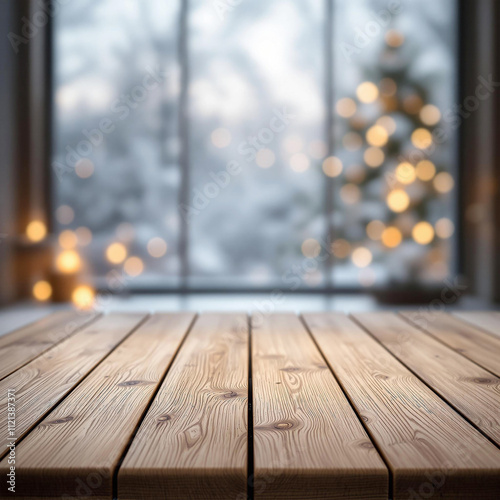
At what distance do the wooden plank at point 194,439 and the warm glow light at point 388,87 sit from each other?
9.27 feet

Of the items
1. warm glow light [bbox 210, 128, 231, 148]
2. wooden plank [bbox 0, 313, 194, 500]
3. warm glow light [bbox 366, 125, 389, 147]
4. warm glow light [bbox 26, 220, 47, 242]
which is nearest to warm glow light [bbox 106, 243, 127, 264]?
warm glow light [bbox 26, 220, 47, 242]

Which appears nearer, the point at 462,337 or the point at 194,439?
the point at 194,439

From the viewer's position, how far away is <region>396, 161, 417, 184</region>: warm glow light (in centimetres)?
322

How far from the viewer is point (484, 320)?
118cm

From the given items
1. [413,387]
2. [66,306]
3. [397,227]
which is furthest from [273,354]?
[397,227]

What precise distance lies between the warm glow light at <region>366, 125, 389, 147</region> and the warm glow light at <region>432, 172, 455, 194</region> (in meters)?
0.42

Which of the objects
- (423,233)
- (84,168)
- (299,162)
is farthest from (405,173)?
(84,168)

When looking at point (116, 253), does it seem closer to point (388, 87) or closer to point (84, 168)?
point (84, 168)

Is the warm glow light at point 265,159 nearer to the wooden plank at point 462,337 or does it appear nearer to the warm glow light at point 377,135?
the warm glow light at point 377,135

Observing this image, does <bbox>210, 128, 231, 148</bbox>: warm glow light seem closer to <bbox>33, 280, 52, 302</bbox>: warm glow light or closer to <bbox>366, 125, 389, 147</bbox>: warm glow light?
<bbox>366, 125, 389, 147</bbox>: warm glow light

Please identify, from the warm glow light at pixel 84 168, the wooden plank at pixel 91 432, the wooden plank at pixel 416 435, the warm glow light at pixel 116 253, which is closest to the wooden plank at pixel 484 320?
the wooden plank at pixel 416 435

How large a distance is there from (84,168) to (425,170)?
87.0 inches

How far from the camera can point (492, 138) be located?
2.92m

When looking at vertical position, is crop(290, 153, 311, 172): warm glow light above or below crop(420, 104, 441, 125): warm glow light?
below
